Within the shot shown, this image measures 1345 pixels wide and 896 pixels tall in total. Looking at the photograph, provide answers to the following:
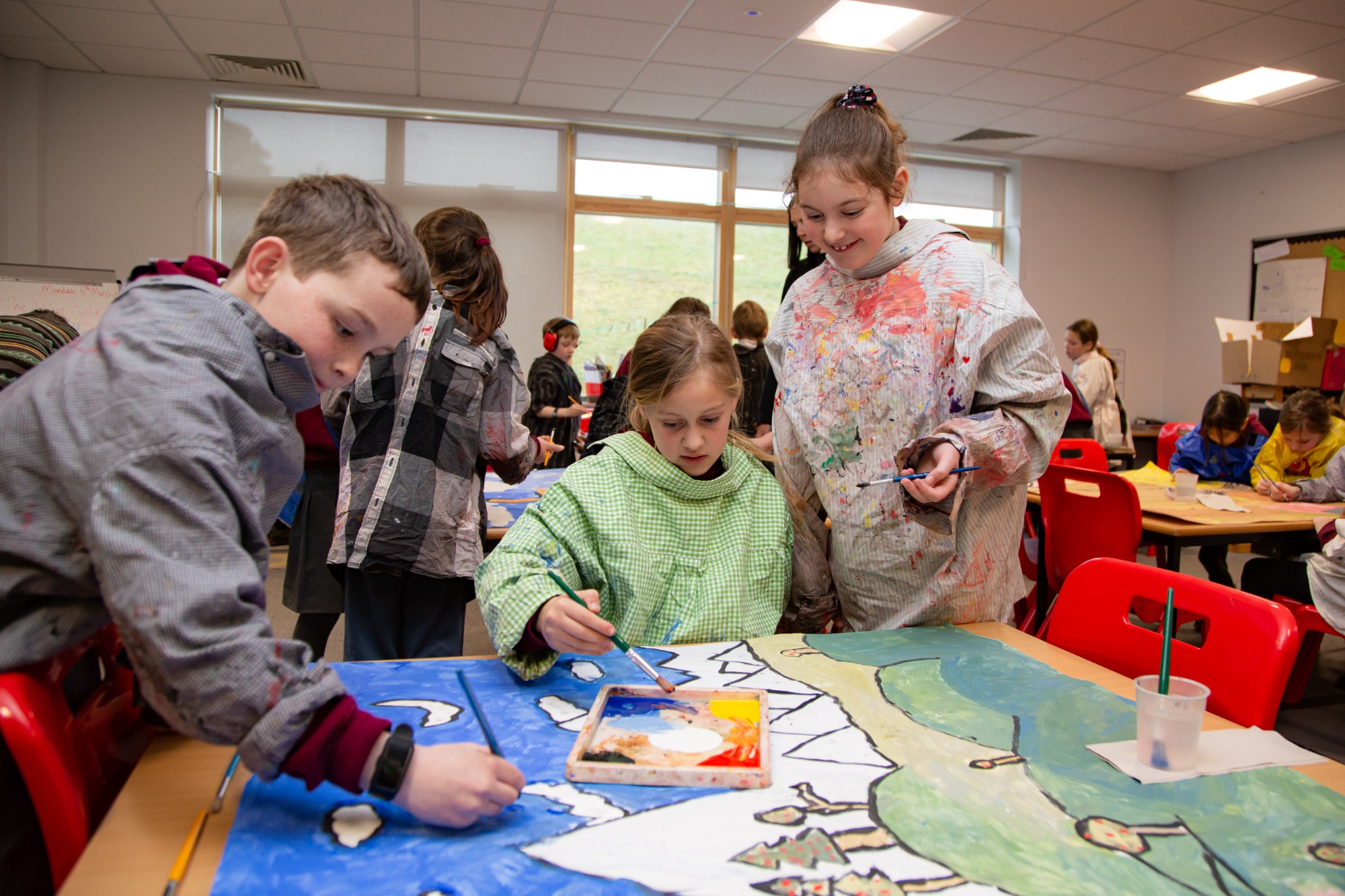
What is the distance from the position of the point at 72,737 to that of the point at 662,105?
239 inches

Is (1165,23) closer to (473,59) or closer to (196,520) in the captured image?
(473,59)

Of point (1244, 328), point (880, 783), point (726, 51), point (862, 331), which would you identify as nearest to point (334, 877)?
point (880, 783)

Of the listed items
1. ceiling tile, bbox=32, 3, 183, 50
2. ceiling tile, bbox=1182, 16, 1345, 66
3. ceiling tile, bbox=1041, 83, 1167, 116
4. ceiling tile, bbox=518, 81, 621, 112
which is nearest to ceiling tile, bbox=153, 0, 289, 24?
ceiling tile, bbox=32, 3, 183, 50

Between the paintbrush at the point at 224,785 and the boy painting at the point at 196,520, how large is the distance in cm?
13

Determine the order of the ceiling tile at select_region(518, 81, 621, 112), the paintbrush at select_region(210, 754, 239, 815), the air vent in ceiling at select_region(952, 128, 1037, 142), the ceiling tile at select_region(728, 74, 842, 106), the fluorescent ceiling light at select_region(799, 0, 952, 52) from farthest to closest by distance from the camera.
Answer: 1. the air vent in ceiling at select_region(952, 128, 1037, 142)
2. the ceiling tile at select_region(518, 81, 621, 112)
3. the ceiling tile at select_region(728, 74, 842, 106)
4. the fluorescent ceiling light at select_region(799, 0, 952, 52)
5. the paintbrush at select_region(210, 754, 239, 815)

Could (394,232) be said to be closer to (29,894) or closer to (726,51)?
(29,894)

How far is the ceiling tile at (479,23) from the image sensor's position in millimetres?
4414

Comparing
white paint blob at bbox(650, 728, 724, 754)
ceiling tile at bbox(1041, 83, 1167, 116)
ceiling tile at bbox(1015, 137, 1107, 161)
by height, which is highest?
ceiling tile at bbox(1015, 137, 1107, 161)

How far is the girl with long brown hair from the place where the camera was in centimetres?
170

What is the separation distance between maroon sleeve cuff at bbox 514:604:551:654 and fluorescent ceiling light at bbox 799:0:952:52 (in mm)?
4362

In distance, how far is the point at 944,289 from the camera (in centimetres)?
129

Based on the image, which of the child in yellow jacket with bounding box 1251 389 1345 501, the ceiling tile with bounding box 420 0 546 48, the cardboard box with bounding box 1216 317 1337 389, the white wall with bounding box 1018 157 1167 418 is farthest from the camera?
the white wall with bounding box 1018 157 1167 418

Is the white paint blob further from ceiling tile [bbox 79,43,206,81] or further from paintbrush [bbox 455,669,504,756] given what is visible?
ceiling tile [bbox 79,43,206,81]

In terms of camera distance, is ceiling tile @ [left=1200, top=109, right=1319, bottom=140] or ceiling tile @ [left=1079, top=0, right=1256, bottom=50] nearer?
ceiling tile @ [left=1079, top=0, right=1256, bottom=50]
